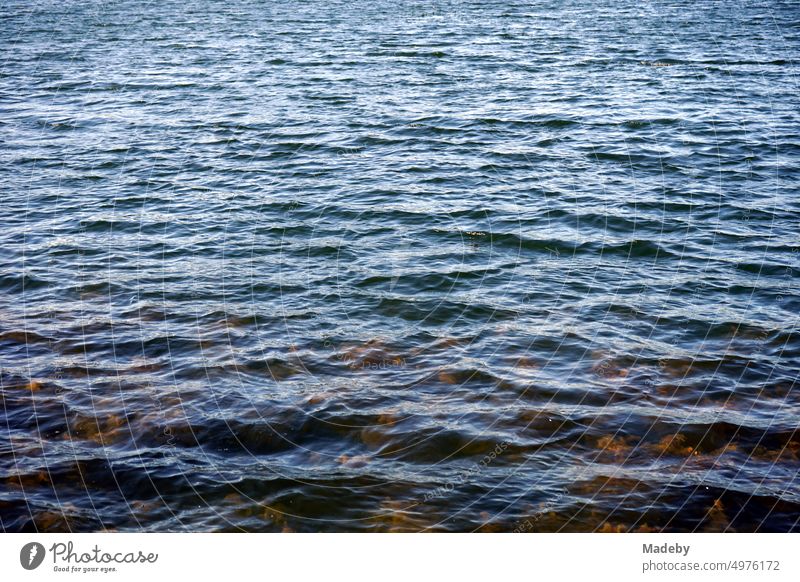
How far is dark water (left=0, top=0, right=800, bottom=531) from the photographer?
46.2 feet

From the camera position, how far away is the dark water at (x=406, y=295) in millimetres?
14070

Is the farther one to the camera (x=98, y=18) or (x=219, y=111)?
(x=98, y=18)

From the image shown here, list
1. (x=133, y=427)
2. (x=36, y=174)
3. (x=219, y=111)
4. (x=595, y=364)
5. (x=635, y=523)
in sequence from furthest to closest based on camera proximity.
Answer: (x=219, y=111), (x=36, y=174), (x=595, y=364), (x=133, y=427), (x=635, y=523)

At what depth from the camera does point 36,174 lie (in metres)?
29.6

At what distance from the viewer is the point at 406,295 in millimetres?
20828

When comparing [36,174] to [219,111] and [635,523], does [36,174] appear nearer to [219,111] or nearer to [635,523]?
[219,111]

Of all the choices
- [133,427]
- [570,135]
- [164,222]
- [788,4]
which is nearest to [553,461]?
[133,427]

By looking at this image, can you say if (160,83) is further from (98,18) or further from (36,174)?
(98,18)

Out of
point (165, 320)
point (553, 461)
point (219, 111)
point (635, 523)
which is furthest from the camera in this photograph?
point (219, 111)

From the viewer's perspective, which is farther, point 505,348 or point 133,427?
point 505,348

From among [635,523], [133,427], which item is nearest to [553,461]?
[635,523]

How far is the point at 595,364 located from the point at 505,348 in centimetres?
194

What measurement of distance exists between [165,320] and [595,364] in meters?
9.76

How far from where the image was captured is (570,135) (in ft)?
103
